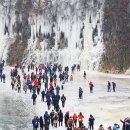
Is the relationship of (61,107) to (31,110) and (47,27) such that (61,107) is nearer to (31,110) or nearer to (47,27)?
(31,110)

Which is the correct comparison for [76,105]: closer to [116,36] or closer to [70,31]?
[116,36]

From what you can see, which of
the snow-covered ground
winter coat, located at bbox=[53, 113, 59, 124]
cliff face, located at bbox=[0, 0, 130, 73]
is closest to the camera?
winter coat, located at bbox=[53, 113, 59, 124]

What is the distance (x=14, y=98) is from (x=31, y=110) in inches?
244

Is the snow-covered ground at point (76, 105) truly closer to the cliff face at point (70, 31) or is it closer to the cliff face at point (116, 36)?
the cliff face at point (116, 36)

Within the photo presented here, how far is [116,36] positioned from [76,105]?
24.8m

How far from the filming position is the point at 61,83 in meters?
53.3

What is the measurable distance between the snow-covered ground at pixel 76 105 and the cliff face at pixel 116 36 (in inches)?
319

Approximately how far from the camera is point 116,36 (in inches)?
2576

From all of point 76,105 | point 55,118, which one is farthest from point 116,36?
point 55,118

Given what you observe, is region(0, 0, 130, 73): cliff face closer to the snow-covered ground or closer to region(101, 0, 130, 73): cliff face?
region(101, 0, 130, 73): cliff face

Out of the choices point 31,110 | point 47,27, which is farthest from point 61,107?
point 47,27

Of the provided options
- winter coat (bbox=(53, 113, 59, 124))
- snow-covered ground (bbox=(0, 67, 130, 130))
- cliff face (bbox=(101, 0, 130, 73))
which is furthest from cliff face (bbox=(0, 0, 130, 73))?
winter coat (bbox=(53, 113, 59, 124))

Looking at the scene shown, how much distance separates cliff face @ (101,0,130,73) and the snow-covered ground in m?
8.09

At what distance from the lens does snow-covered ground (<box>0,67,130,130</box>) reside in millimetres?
36750
